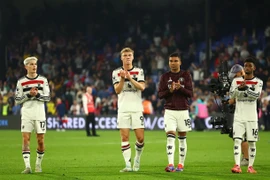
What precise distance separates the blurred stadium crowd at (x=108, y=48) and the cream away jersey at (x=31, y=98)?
2285cm

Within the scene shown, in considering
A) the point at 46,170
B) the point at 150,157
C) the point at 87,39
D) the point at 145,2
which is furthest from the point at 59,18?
the point at 46,170

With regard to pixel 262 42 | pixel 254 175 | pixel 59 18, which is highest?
pixel 59 18

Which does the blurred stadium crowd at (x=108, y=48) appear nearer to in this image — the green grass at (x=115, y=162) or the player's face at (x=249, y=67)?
the green grass at (x=115, y=162)

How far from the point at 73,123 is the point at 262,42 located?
12069mm

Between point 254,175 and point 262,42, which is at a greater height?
point 262,42

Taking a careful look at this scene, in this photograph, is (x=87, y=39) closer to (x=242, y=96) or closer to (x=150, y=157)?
(x=150, y=157)

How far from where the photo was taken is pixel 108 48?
46625 millimetres

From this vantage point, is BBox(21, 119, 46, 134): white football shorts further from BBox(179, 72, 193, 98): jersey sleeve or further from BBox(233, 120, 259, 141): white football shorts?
BBox(233, 120, 259, 141): white football shorts

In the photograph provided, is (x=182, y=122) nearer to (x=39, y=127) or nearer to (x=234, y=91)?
(x=234, y=91)

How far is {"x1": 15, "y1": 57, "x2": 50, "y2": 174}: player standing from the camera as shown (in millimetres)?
14500

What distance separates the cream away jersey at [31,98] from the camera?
47.8 ft

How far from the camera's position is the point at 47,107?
41.4m

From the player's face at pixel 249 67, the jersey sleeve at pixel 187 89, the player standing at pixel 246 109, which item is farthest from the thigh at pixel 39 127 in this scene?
the player's face at pixel 249 67

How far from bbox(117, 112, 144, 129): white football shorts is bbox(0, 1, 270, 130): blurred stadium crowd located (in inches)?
888
